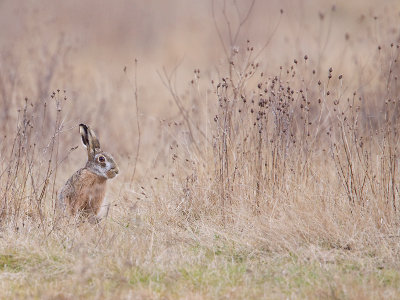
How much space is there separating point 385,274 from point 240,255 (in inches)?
41.4

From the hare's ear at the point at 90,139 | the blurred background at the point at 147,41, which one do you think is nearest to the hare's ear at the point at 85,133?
the hare's ear at the point at 90,139

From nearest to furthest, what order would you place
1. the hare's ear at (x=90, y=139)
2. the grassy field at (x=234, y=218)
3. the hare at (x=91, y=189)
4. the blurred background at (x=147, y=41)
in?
the grassy field at (x=234, y=218) → the hare at (x=91, y=189) → the hare's ear at (x=90, y=139) → the blurred background at (x=147, y=41)

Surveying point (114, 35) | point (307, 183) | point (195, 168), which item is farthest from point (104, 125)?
point (114, 35)

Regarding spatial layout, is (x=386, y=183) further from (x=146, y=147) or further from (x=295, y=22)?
(x=295, y=22)

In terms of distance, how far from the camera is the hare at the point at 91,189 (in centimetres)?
605

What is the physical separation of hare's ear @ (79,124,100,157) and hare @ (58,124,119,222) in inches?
1.6

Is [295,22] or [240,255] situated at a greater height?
[295,22]

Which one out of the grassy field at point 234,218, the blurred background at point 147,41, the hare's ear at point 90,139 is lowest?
the grassy field at point 234,218

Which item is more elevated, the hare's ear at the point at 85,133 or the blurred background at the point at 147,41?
the blurred background at the point at 147,41

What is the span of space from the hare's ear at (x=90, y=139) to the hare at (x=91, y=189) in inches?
1.6

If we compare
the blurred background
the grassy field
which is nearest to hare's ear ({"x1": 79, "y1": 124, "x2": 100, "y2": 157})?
the grassy field

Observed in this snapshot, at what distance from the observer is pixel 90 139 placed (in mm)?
6180

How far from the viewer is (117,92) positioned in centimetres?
1262

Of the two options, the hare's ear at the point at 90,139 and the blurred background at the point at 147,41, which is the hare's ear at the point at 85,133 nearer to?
the hare's ear at the point at 90,139
